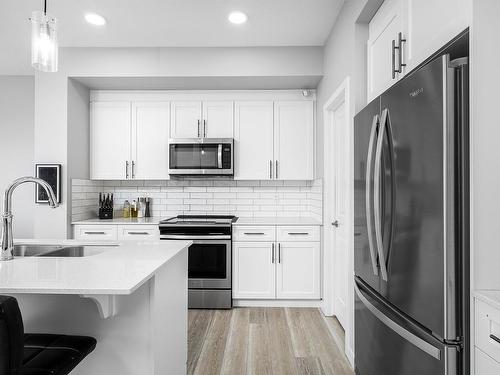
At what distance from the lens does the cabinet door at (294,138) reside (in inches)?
157

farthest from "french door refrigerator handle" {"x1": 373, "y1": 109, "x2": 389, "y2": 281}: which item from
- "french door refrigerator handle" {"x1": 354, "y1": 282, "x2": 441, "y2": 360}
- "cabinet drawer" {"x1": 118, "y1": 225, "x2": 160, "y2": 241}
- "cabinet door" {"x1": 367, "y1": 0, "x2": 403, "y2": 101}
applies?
"cabinet drawer" {"x1": 118, "y1": 225, "x2": 160, "y2": 241}

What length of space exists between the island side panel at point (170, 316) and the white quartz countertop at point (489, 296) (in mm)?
1207

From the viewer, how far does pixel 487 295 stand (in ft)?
3.34

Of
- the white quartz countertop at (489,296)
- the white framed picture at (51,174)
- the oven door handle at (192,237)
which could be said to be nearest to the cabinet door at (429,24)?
the white quartz countertop at (489,296)

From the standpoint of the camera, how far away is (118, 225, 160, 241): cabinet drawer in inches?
149

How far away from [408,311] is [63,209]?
3460 millimetres

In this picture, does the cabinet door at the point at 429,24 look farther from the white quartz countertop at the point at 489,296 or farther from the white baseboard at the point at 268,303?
the white baseboard at the point at 268,303

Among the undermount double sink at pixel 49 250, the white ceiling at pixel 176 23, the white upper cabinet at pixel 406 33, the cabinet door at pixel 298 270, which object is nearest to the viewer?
the white upper cabinet at pixel 406 33

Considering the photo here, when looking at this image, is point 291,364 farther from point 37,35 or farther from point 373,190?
point 37,35

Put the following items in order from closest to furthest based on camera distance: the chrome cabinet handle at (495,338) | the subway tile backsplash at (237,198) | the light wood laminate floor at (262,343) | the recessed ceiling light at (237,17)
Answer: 1. the chrome cabinet handle at (495,338)
2. the light wood laminate floor at (262,343)
3. the recessed ceiling light at (237,17)
4. the subway tile backsplash at (237,198)

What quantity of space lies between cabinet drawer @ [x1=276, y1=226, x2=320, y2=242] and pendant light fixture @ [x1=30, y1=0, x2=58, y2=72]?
2576 mm

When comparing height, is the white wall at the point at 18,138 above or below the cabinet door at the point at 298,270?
above

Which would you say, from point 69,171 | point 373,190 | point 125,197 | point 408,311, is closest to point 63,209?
point 69,171

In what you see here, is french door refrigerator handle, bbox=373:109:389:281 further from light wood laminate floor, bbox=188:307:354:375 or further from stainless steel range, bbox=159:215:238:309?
stainless steel range, bbox=159:215:238:309
